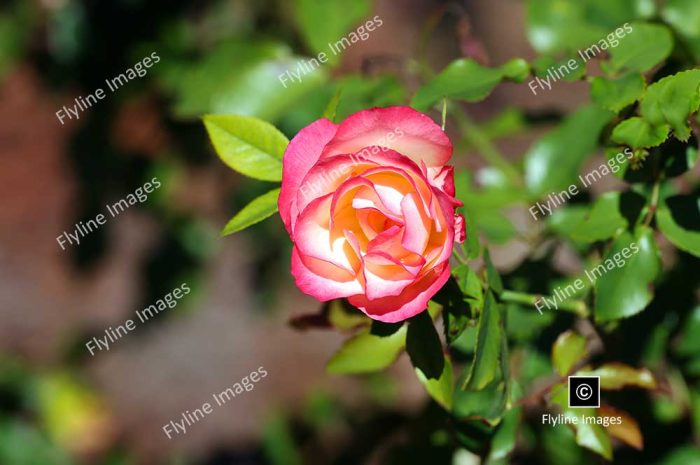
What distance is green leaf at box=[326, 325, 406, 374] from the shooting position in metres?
0.76

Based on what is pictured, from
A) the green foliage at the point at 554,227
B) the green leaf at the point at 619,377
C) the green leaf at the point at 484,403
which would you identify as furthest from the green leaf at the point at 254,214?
the green leaf at the point at 619,377

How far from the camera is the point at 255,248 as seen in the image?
7.36 ft

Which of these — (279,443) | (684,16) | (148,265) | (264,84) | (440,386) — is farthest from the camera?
(148,265)

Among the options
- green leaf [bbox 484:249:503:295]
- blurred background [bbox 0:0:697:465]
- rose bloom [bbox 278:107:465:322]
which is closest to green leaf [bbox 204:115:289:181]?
rose bloom [bbox 278:107:465:322]

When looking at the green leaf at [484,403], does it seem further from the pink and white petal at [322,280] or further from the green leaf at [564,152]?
the green leaf at [564,152]

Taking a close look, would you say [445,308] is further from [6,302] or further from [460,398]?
[6,302]

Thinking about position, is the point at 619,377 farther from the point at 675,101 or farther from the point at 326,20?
the point at 326,20

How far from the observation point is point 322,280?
634 millimetres

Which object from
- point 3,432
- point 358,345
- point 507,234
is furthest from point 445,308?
point 3,432

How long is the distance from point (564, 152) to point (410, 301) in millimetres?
508

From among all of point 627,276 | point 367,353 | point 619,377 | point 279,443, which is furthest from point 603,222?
point 279,443

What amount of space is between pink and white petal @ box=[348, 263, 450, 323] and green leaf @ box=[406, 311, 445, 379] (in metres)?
0.08

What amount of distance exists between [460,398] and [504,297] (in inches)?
4.7

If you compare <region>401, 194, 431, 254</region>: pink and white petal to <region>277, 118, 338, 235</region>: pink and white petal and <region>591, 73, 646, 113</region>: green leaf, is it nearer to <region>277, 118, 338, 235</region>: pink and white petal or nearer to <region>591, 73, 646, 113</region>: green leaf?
<region>277, 118, 338, 235</region>: pink and white petal
